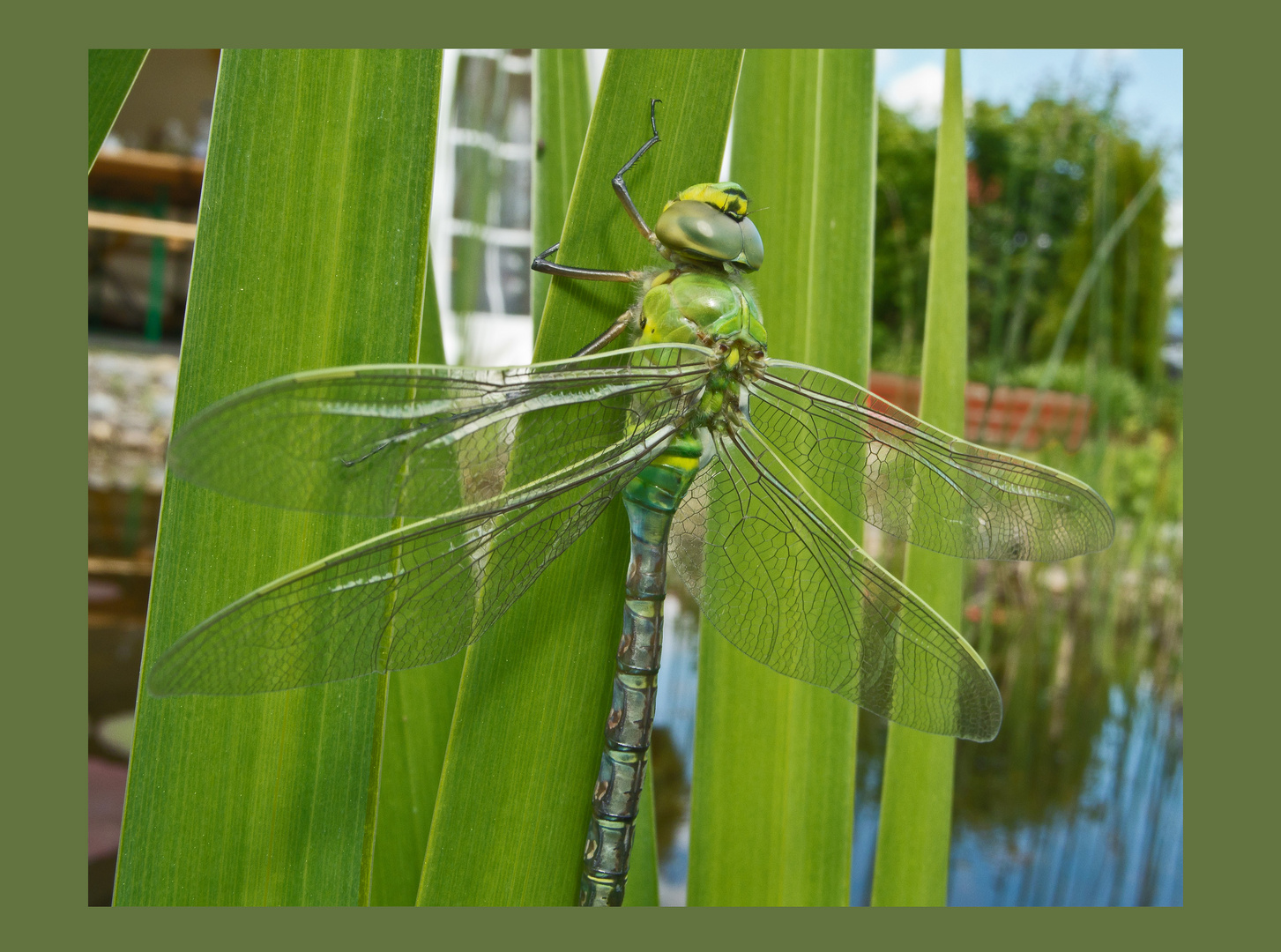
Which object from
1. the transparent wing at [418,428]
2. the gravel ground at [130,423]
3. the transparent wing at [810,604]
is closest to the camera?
the transparent wing at [418,428]

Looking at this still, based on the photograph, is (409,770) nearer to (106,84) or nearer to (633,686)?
(633,686)

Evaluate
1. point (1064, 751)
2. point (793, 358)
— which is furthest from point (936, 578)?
point (1064, 751)

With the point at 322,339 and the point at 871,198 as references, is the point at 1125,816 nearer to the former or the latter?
the point at 871,198

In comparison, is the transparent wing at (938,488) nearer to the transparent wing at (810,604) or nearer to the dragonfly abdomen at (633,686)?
the transparent wing at (810,604)

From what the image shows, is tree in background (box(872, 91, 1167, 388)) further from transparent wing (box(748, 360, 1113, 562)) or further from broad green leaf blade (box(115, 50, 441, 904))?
broad green leaf blade (box(115, 50, 441, 904))

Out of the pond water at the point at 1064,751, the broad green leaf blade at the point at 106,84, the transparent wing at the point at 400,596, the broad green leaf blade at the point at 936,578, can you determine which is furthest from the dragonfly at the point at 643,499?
the pond water at the point at 1064,751

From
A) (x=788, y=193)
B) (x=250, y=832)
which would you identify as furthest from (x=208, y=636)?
(x=788, y=193)
